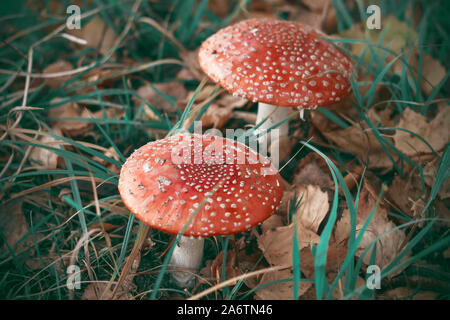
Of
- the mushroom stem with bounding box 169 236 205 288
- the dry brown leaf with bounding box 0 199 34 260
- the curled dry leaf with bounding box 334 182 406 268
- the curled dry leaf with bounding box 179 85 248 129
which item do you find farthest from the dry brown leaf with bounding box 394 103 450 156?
the dry brown leaf with bounding box 0 199 34 260

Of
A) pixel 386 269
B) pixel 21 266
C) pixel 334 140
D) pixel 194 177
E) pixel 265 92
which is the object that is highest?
pixel 265 92

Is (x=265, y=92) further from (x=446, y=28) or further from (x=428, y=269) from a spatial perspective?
(x=446, y=28)

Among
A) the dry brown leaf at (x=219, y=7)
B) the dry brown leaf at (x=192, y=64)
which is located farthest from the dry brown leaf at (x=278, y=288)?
the dry brown leaf at (x=219, y=7)

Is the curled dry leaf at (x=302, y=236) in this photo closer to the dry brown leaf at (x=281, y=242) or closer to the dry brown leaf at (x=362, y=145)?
the dry brown leaf at (x=281, y=242)

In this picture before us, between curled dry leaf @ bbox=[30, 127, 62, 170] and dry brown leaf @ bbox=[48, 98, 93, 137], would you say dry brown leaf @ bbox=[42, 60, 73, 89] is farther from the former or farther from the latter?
curled dry leaf @ bbox=[30, 127, 62, 170]

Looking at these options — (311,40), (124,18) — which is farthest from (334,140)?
(124,18)

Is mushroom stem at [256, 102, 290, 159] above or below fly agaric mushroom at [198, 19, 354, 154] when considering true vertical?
below

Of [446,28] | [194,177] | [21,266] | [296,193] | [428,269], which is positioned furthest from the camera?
[446,28]

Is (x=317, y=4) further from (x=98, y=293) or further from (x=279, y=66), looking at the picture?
(x=98, y=293)
